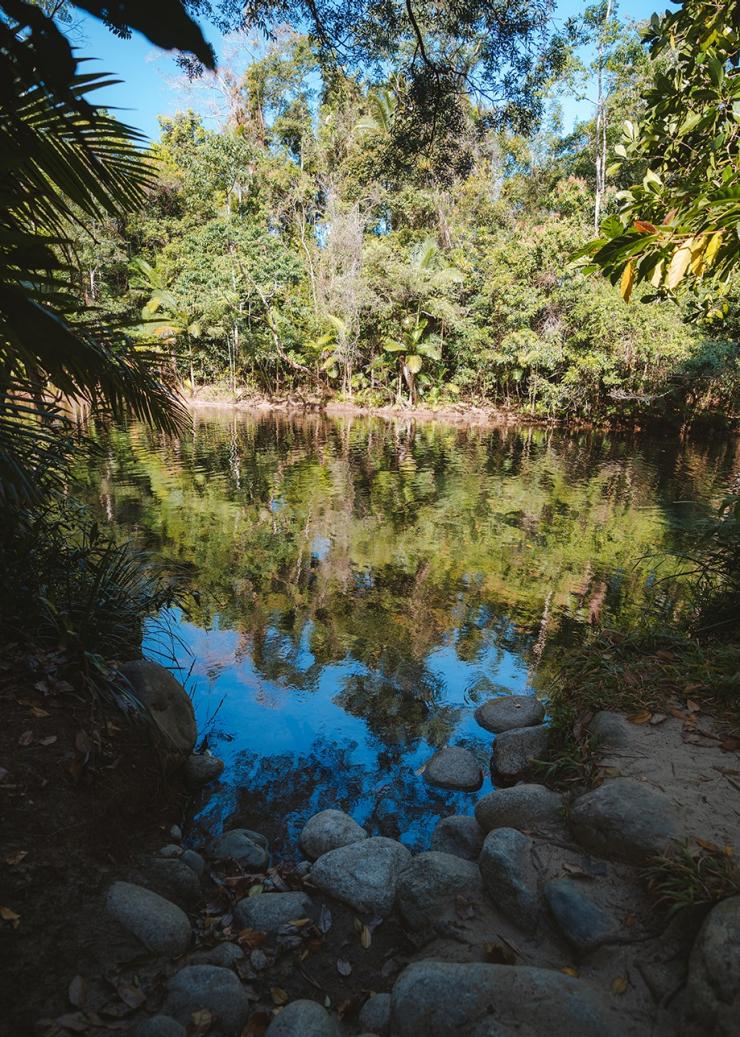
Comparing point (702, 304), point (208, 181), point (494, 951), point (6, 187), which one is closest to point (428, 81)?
point (702, 304)

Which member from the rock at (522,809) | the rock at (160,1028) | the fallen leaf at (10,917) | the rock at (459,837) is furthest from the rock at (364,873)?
the fallen leaf at (10,917)

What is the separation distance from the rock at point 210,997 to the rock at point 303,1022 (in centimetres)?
16

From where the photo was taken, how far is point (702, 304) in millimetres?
4492

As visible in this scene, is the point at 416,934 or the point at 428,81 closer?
the point at 416,934

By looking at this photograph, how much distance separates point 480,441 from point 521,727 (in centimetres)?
1653

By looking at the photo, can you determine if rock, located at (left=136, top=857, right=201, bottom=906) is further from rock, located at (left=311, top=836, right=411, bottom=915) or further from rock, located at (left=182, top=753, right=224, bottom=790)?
rock, located at (left=182, top=753, right=224, bottom=790)

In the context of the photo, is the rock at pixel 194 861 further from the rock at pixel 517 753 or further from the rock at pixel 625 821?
the rock at pixel 517 753

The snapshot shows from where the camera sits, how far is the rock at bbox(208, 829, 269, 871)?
324cm

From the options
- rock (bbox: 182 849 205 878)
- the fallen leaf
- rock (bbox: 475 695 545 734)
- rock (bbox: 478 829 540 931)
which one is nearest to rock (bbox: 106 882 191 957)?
the fallen leaf

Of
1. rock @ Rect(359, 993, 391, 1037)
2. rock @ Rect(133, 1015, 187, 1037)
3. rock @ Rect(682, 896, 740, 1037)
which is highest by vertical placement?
rock @ Rect(682, 896, 740, 1037)

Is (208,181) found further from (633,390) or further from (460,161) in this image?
(460,161)

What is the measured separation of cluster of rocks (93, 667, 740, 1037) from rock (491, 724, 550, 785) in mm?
645

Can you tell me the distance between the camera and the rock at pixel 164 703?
12.2ft

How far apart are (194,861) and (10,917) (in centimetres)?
102
